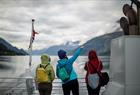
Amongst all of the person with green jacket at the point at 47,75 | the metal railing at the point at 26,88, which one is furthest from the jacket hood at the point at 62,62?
the metal railing at the point at 26,88

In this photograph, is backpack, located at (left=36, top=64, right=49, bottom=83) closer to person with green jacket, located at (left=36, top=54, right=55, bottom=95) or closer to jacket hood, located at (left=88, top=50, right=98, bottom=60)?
person with green jacket, located at (left=36, top=54, right=55, bottom=95)

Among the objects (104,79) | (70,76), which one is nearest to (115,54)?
(104,79)

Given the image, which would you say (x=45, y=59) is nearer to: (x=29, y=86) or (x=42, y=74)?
(x=42, y=74)

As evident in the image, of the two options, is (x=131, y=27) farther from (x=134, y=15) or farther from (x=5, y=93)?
(x=5, y=93)

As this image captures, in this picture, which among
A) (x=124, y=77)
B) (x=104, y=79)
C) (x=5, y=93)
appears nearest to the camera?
(x=124, y=77)

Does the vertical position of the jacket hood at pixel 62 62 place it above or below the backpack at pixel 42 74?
above

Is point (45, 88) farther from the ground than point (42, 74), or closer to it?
closer to it

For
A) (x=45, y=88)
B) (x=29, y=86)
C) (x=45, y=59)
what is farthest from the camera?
(x=29, y=86)

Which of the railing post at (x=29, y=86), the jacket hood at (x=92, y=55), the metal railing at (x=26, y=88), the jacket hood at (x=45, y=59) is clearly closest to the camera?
the jacket hood at (x=92, y=55)

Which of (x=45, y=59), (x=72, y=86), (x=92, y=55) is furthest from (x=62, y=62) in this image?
(x=92, y=55)

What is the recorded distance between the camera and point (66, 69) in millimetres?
9203

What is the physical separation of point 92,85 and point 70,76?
24.1 inches

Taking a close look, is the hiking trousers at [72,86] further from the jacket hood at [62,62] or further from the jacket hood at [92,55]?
the jacket hood at [92,55]

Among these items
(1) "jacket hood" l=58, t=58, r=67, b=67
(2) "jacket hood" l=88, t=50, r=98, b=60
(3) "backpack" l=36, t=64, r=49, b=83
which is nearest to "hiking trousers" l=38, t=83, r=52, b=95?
(3) "backpack" l=36, t=64, r=49, b=83
